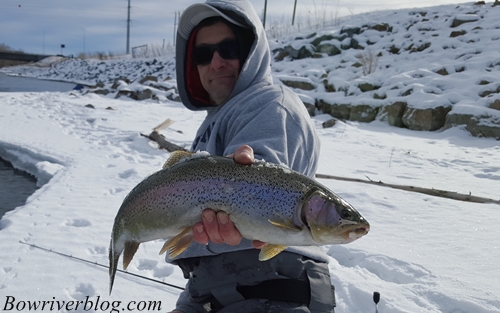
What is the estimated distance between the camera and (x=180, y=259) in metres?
2.39

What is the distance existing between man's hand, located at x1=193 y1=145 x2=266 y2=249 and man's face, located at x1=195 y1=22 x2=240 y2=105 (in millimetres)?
1024

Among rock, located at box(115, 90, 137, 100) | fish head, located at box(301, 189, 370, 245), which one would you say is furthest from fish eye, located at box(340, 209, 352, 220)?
rock, located at box(115, 90, 137, 100)

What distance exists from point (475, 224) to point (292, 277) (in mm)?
3781

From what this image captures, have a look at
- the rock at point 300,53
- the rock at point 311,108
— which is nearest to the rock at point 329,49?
the rock at point 300,53

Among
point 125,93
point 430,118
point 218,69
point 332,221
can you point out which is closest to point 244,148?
point 332,221

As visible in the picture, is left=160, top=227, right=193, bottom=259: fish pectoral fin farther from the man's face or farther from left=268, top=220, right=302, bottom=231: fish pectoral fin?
the man's face

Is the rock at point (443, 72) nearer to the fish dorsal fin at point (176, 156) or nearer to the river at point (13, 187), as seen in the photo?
the river at point (13, 187)

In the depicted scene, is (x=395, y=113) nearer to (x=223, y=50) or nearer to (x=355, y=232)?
(x=223, y=50)

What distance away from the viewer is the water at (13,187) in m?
6.39

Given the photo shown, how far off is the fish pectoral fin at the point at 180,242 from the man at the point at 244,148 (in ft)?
0.29

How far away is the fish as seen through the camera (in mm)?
1690

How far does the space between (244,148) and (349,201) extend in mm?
4141

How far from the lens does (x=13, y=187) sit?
7.32 meters

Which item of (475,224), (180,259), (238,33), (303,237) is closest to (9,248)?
(180,259)
